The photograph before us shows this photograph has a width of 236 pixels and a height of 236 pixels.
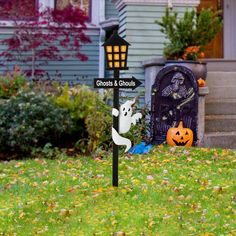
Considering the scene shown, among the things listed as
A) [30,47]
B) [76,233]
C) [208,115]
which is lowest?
[76,233]

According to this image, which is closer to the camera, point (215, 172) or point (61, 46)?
point (215, 172)

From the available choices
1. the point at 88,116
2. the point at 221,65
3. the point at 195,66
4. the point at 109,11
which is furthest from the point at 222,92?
the point at 109,11

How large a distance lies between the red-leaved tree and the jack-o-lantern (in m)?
4.71

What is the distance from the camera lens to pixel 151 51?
9.93 meters

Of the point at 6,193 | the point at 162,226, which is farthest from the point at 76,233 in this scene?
the point at 6,193

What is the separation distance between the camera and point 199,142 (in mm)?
8203

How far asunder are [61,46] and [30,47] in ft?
3.16

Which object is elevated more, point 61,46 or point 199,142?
point 61,46

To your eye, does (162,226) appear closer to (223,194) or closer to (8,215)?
(223,194)

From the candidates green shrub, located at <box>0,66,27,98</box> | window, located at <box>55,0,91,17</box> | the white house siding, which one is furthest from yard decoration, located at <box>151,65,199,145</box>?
window, located at <box>55,0,91,17</box>

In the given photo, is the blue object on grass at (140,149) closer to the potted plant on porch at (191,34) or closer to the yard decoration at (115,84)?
the potted plant on porch at (191,34)

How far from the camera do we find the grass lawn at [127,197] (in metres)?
4.45

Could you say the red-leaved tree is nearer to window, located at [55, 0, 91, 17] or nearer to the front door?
window, located at [55, 0, 91, 17]

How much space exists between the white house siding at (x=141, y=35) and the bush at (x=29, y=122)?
6.08 feet
